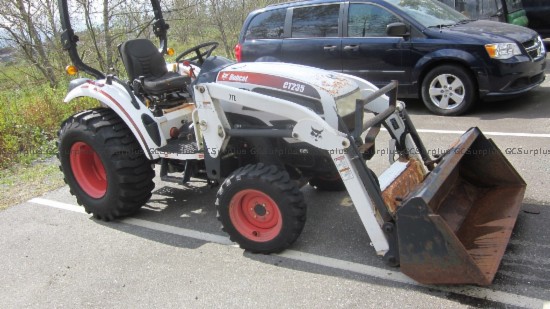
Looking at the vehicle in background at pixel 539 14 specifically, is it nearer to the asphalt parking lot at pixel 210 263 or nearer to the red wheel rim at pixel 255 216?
the asphalt parking lot at pixel 210 263

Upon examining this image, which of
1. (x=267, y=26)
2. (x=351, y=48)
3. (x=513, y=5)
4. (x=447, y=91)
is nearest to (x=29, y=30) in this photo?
(x=267, y=26)

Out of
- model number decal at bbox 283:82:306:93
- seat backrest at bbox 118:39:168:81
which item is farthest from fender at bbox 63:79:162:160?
model number decal at bbox 283:82:306:93

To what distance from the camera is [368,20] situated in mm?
7301

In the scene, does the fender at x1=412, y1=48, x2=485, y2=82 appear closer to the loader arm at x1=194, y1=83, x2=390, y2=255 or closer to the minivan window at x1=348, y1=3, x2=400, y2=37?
the minivan window at x1=348, y1=3, x2=400, y2=37

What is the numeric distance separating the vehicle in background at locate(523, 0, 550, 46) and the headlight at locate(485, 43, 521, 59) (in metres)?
6.04

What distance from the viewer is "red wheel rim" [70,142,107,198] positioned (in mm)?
4492

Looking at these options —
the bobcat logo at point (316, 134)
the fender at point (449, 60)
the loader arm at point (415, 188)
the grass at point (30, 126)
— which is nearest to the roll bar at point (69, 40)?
the loader arm at point (415, 188)

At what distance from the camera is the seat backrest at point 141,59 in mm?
4582

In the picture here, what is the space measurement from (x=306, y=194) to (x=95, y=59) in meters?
8.11

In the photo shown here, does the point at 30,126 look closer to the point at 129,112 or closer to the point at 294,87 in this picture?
the point at 129,112

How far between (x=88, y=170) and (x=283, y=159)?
6.72 ft

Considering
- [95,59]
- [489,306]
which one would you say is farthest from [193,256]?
[95,59]

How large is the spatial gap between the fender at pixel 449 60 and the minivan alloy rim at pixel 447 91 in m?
0.23

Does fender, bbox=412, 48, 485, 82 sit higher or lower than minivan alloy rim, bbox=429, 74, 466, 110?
higher
